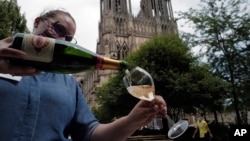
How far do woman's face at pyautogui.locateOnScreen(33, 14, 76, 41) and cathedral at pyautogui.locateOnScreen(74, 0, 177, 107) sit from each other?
146 ft

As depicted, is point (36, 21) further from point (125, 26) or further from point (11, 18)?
point (125, 26)

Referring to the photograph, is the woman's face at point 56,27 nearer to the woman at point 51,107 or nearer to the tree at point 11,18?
the woman at point 51,107

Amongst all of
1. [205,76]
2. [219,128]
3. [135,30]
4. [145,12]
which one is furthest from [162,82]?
[145,12]

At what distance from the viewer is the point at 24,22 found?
45.3 ft

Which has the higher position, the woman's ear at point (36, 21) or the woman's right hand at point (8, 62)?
the woman's ear at point (36, 21)

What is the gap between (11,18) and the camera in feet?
44.1

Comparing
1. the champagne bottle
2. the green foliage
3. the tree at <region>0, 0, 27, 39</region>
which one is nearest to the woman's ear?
the champagne bottle

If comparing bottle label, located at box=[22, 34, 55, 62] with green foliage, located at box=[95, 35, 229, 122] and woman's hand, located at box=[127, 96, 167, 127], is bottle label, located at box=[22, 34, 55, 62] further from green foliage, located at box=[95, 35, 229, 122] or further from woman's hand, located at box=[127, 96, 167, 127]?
green foliage, located at box=[95, 35, 229, 122]

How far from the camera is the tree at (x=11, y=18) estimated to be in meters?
13.0

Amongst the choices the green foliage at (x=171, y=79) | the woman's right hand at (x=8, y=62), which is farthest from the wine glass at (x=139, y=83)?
the green foliage at (x=171, y=79)

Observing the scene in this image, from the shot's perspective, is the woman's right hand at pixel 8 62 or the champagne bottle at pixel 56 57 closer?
the woman's right hand at pixel 8 62

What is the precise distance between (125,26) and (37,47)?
50.8 m

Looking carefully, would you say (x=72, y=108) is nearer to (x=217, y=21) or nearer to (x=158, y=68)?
(x=217, y=21)

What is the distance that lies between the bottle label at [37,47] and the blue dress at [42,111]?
0.21m
